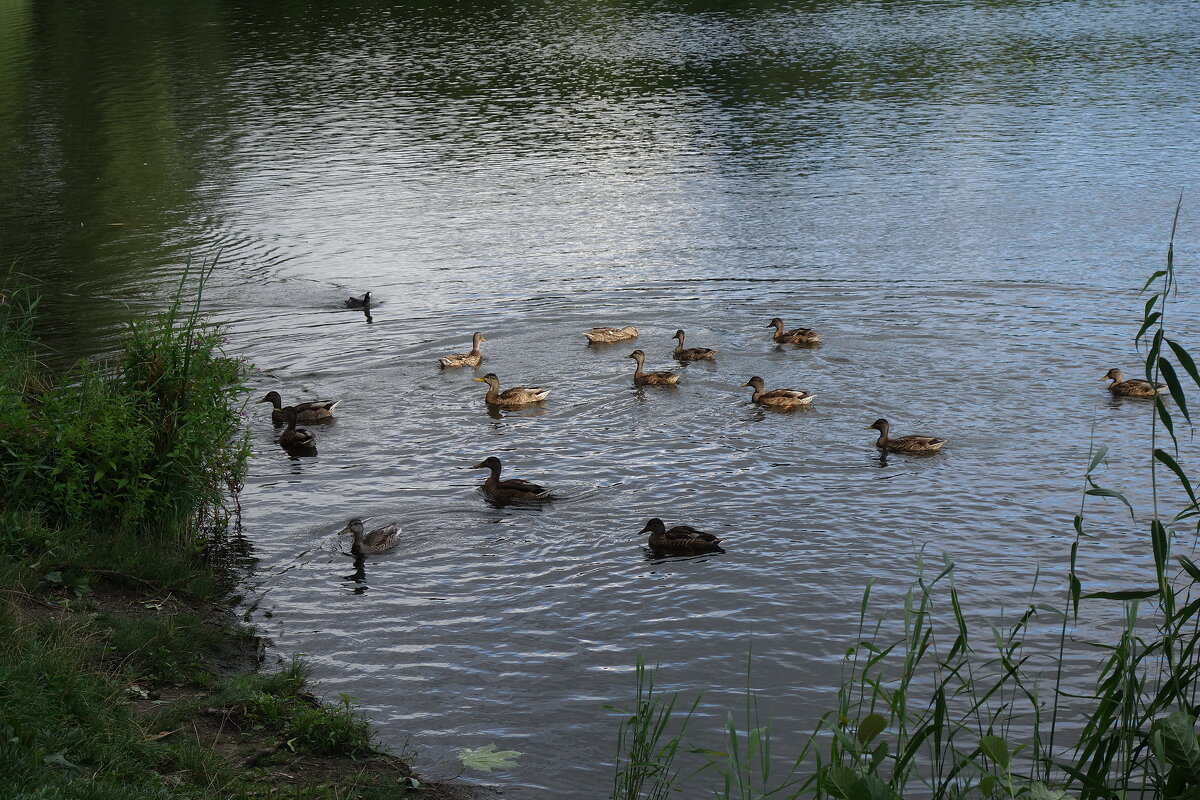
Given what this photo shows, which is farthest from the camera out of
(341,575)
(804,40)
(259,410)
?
(804,40)

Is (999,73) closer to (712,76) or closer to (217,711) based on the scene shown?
(712,76)

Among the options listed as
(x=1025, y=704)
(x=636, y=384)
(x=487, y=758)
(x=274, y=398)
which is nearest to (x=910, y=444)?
(x=636, y=384)

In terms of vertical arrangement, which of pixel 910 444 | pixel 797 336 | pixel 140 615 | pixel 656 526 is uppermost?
pixel 797 336

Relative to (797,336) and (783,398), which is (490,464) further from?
(797,336)

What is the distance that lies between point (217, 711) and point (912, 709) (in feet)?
17.0

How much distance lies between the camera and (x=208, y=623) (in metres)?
9.81

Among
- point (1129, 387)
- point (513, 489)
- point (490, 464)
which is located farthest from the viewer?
point (1129, 387)

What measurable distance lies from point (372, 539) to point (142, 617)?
2957 millimetres

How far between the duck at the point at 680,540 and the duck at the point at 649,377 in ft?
17.7

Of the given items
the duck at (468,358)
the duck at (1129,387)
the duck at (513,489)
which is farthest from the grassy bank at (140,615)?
the duck at (1129,387)

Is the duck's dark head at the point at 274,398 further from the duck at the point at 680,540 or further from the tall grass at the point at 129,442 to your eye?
the duck at the point at 680,540

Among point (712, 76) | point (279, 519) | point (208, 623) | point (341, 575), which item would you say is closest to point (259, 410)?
point (279, 519)

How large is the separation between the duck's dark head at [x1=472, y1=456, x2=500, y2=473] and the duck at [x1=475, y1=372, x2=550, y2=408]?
1.91 m

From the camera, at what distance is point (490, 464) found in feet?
45.6
